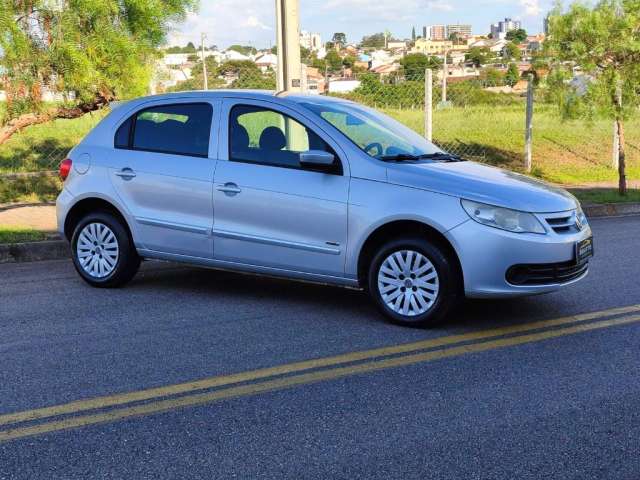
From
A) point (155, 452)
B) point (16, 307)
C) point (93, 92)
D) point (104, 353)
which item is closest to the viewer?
point (155, 452)

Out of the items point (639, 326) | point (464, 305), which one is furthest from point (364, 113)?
point (639, 326)

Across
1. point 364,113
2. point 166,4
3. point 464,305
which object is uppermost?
point 166,4

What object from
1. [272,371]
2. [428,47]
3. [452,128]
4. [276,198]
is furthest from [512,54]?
[428,47]

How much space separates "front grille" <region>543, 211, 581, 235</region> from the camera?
607 cm

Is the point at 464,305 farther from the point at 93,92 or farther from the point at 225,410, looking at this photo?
the point at 93,92

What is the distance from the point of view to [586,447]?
13.1 ft

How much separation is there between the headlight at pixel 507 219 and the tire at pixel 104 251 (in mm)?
3098

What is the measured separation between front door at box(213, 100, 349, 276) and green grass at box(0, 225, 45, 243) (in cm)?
331

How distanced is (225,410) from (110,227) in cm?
335

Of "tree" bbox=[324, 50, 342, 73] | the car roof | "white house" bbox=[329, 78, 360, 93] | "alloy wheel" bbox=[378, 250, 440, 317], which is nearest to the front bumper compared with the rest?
"alloy wheel" bbox=[378, 250, 440, 317]

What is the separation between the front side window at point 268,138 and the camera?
22.0 ft

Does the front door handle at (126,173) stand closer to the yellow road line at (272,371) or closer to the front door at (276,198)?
the front door at (276,198)

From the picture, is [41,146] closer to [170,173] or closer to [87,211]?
[87,211]

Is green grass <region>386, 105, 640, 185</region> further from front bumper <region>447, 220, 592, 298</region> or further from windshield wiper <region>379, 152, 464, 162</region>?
front bumper <region>447, 220, 592, 298</region>
